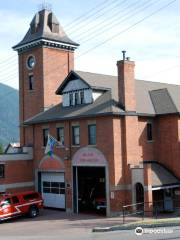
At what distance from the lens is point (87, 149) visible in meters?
38.3

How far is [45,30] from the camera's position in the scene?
52219 mm

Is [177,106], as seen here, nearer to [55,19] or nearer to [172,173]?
[172,173]

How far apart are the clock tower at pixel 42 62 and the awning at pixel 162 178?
15.9 metres

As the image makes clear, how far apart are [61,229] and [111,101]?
37.7 ft

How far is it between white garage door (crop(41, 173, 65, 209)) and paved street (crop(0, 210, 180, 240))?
167cm

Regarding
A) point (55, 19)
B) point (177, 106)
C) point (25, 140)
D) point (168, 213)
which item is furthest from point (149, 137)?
point (55, 19)

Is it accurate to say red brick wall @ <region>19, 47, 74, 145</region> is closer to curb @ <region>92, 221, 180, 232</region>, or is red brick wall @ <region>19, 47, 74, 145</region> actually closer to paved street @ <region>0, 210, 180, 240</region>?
paved street @ <region>0, 210, 180, 240</region>

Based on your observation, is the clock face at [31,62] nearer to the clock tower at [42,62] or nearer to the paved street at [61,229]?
the clock tower at [42,62]

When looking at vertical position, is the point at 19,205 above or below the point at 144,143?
below

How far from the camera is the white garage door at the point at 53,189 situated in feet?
136

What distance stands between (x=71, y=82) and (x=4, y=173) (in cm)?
1012

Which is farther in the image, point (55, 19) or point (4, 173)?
point (55, 19)

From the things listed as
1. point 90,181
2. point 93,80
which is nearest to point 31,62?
point 93,80

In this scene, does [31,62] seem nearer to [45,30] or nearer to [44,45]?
[44,45]
